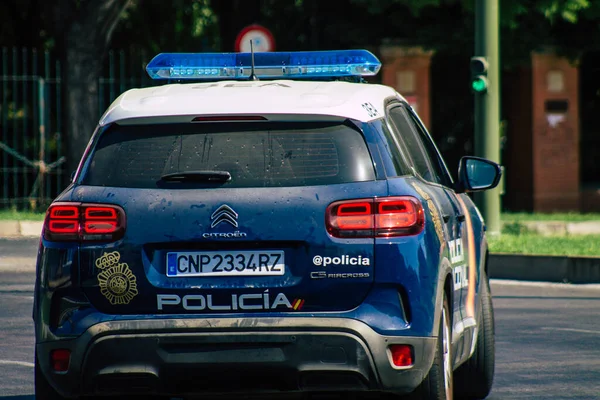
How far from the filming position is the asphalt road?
7.55 meters

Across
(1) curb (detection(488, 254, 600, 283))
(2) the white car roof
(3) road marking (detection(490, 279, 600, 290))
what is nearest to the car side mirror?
(2) the white car roof

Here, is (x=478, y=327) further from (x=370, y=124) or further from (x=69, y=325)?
(x=69, y=325)

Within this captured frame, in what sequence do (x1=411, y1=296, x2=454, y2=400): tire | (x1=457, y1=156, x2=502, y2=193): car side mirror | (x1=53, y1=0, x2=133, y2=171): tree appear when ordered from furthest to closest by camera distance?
(x1=53, y1=0, x2=133, y2=171): tree, (x1=457, y1=156, x2=502, y2=193): car side mirror, (x1=411, y1=296, x2=454, y2=400): tire

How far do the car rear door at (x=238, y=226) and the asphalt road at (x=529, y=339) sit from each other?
2234 millimetres

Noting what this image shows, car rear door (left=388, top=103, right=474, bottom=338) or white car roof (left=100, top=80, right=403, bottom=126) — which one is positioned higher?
white car roof (left=100, top=80, right=403, bottom=126)

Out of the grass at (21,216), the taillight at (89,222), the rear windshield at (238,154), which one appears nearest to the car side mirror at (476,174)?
the rear windshield at (238,154)

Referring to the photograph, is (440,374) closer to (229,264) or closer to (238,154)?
(229,264)

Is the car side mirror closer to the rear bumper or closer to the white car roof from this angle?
the white car roof

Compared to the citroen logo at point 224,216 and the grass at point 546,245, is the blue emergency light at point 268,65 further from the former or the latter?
the grass at point 546,245

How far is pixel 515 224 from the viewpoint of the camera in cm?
1867

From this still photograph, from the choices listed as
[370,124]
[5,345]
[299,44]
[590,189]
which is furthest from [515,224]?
[370,124]

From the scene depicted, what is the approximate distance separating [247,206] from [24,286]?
8.36 meters

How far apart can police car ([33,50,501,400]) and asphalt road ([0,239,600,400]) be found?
2.11m

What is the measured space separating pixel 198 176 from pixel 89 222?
45 cm
